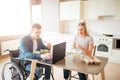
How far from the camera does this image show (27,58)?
2043 millimetres

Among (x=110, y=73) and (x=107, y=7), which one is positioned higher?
(x=107, y=7)

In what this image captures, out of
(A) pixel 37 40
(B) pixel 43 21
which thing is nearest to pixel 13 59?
(A) pixel 37 40

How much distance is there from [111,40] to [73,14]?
1.45 meters

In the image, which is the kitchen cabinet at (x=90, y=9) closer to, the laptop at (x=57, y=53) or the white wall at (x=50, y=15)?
the white wall at (x=50, y=15)

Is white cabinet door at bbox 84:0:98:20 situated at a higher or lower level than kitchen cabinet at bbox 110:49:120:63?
higher

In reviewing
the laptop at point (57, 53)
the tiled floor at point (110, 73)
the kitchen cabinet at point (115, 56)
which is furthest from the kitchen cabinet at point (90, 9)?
the laptop at point (57, 53)

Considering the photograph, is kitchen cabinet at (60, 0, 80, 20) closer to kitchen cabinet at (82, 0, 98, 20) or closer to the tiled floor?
kitchen cabinet at (82, 0, 98, 20)

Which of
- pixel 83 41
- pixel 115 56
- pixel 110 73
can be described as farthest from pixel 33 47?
pixel 115 56

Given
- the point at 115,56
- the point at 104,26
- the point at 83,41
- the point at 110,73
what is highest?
the point at 104,26

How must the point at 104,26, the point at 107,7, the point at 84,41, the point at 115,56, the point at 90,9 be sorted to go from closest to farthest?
the point at 84,41, the point at 115,56, the point at 107,7, the point at 90,9, the point at 104,26

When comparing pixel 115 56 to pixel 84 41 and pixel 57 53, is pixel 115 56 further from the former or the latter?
pixel 57 53

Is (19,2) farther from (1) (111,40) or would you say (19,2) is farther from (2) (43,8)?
(1) (111,40)

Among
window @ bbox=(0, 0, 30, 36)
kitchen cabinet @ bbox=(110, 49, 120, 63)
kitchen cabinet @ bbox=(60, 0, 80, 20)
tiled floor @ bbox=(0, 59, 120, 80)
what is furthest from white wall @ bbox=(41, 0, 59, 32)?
tiled floor @ bbox=(0, 59, 120, 80)

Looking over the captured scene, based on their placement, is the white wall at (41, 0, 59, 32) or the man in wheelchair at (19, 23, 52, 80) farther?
the white wall at (41, 0, 59, 32)
